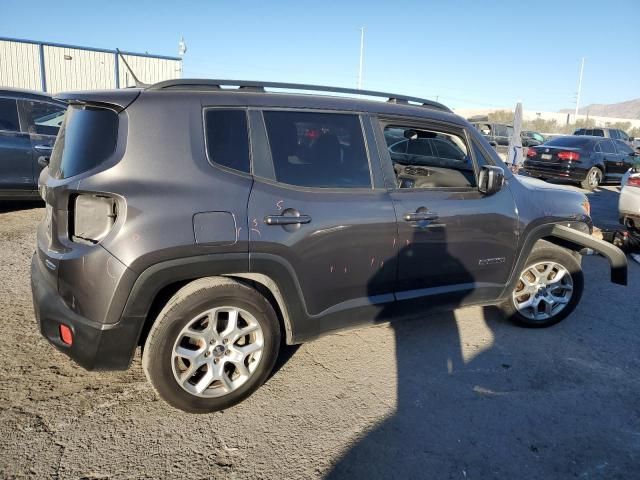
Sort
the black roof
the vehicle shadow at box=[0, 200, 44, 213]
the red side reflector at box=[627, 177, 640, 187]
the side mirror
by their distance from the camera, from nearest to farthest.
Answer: the side mirror, the black roof, the red side reflector at box=[627, 177, 640, 187], the vehicle shadow at box=[0, 200, 44, 213]

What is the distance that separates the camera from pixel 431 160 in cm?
464

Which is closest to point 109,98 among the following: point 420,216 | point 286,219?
point 286,219

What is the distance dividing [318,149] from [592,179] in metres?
13.3

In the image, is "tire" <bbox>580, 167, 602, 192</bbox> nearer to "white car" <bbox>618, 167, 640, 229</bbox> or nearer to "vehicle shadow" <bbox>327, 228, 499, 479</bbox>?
"white car" <bbox>618, 167, 640, 229</bbox>

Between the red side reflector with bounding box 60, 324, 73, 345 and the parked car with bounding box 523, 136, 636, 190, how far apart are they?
45.8ft

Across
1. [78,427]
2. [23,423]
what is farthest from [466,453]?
[23,423]

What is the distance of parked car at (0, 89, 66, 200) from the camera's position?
20.7 ft

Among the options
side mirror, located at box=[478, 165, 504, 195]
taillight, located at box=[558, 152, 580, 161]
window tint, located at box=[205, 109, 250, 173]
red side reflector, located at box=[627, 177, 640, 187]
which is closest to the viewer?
window tint, located at box=[205, 109, 250, 173]

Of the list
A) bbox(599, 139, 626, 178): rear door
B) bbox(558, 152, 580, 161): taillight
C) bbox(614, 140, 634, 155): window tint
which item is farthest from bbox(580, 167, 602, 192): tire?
bbox(614, 140, 634, 155): window tint

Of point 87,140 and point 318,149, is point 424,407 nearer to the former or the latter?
point 318,149

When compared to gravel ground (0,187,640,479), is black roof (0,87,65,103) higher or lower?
higher

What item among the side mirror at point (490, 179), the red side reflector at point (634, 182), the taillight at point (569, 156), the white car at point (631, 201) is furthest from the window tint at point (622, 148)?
the side mirror at point (490, 179)

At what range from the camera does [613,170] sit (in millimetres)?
13781

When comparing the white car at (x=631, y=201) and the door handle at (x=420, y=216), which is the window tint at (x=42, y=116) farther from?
the white car at (x=631, y=201)
